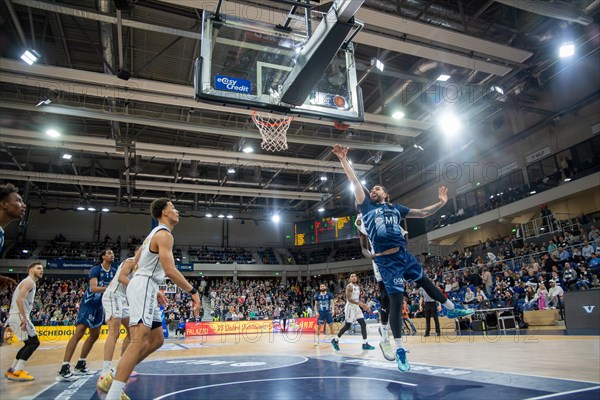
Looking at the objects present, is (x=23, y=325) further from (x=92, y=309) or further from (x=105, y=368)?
(x=105, y=368)

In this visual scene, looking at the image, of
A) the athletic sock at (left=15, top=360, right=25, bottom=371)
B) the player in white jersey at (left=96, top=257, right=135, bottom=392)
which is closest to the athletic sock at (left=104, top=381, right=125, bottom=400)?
the player in white jersey at (left=96, top=257, right=135, bottom=392)

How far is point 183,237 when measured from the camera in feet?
111

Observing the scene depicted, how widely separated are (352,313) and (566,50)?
11.0 meters

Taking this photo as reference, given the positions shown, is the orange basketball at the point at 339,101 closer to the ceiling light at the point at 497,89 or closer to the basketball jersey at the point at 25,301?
the basketball jersey at the point at 25,301

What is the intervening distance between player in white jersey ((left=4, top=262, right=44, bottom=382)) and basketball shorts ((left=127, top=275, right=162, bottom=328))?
3.41 metres

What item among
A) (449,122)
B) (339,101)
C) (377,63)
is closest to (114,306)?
(339,101)

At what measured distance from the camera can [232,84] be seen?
7578mm

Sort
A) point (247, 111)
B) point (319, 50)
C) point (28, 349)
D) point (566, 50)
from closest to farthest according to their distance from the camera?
point (28, 349) < point (319, 50) < point (566, 50) < point (247, 111)

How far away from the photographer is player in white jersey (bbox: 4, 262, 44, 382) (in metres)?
5.66

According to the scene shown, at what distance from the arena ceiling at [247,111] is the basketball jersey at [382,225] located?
4.06 m

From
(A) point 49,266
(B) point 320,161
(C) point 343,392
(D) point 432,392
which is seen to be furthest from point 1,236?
(A) point 49,266

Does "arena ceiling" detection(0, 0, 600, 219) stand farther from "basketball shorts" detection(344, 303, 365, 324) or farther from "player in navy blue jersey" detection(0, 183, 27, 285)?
"basketball shorts" detection(344, 303, 365, 324)

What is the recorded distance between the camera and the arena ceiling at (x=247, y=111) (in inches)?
453

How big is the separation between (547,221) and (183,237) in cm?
2682
